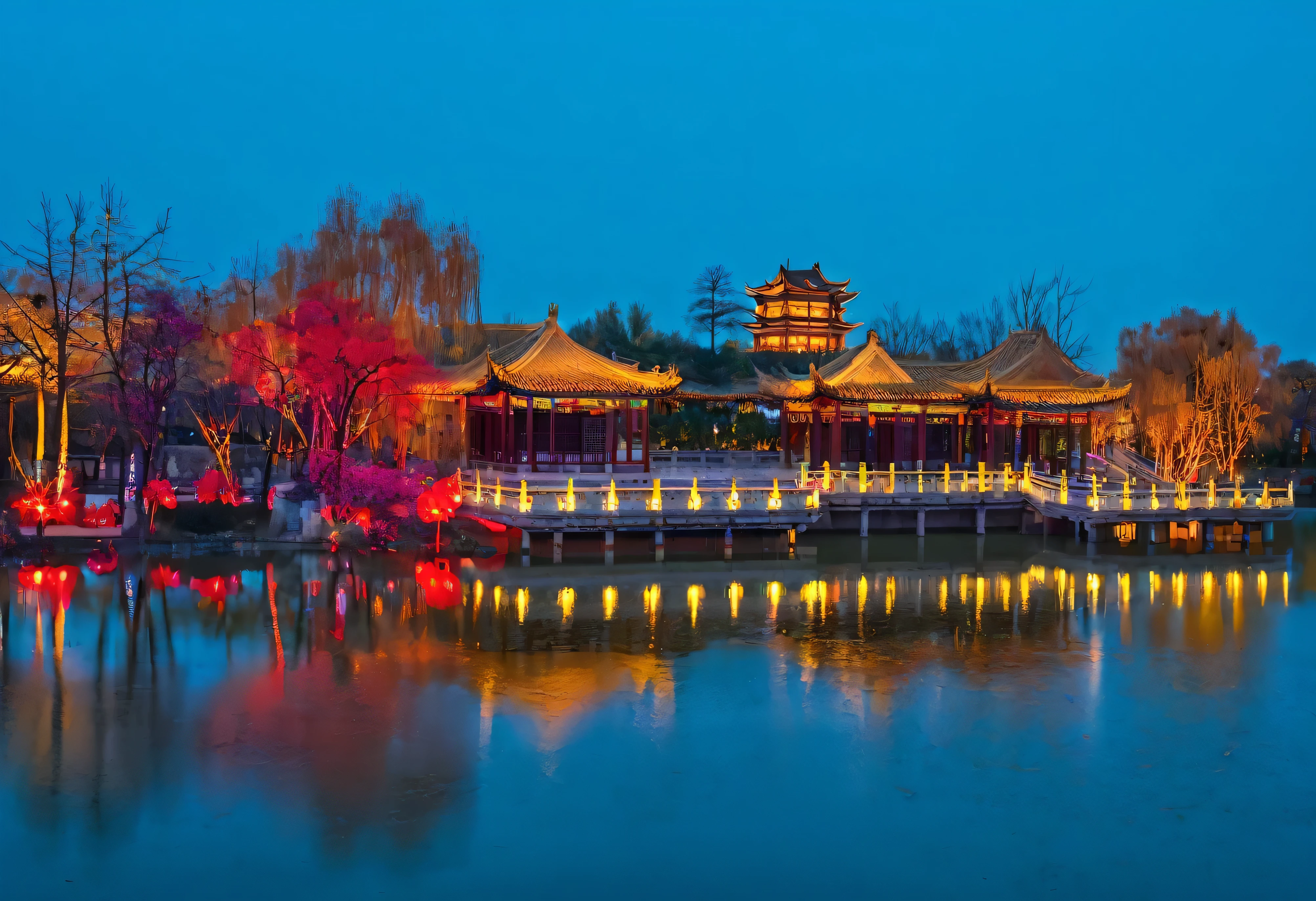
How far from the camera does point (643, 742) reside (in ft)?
37.9

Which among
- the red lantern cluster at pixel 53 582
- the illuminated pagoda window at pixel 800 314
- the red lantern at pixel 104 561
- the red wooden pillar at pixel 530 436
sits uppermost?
the illuminated pagoda window at pixel 800 314

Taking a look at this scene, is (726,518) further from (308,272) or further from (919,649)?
A: (308,272)

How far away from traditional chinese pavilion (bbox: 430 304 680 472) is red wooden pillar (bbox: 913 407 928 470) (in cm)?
800

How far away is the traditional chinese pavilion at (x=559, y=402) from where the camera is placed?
28016 mm

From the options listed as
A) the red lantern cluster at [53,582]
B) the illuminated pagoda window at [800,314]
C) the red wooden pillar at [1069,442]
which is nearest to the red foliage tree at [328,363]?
the red lantern cluster at [53,582]

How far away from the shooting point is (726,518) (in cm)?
2323

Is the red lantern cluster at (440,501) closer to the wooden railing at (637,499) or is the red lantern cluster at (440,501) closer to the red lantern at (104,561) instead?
the wooden railing at (637,499)

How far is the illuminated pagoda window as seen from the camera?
54.1 m

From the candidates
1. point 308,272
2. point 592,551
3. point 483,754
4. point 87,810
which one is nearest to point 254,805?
point 87,810

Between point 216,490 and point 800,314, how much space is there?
1404 inches

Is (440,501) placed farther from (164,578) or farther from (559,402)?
(559,402)

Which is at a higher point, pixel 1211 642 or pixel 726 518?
pixel 726 518

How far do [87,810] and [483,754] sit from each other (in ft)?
12.1

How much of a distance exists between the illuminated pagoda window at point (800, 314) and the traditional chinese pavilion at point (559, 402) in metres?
25.9
